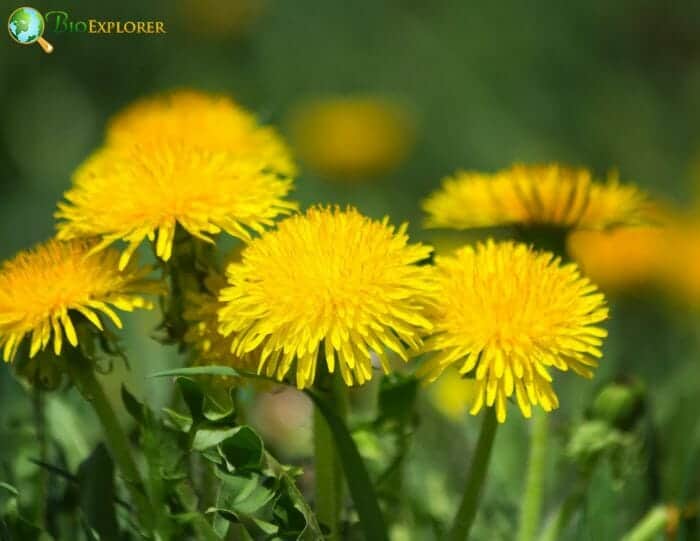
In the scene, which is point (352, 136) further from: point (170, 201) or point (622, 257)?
point (170, 201)

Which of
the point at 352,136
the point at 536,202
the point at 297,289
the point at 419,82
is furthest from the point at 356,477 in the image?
the point at 419,82

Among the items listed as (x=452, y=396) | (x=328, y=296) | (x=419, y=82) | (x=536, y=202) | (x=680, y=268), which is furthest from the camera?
(x=419, y=82)

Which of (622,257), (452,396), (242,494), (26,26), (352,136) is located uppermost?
(352,136)

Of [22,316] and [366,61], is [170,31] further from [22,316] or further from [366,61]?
[22,316]

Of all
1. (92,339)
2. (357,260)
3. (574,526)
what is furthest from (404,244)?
(574,526)

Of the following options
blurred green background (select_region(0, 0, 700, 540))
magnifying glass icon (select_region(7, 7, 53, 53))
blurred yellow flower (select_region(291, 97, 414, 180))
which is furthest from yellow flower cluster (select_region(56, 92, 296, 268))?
blurred yellow flower (select_region(291, 97, 414, 180))
